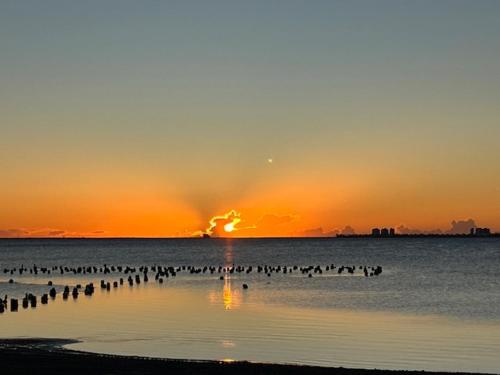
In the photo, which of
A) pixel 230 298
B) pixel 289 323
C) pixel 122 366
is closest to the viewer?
pixel 122 366

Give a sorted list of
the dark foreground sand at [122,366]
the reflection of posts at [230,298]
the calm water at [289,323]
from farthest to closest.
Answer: the reflection of posts at [230,298]
the calm water at [289,323]
the dark foreground sand at [122,366]

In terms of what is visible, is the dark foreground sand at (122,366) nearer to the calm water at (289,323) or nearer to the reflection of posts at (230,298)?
the calm water at (289,323)

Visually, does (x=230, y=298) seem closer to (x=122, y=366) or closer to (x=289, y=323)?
(x=289, y=323)

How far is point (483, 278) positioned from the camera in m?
86.7

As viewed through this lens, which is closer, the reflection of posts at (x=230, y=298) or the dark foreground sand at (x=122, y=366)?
the dark foreground sand at (x=122, y=366)

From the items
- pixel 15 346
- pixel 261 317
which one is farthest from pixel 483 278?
pixel 15 346

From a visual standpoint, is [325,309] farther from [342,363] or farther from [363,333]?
[342,363]

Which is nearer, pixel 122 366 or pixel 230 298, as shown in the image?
pixel 122 366

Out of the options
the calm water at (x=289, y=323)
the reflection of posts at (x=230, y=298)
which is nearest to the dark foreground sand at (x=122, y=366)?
the calm water at (x=289, y=323)

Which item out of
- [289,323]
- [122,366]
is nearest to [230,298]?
[289,323]

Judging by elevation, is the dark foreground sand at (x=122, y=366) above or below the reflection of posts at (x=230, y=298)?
below

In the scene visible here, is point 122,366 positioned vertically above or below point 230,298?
below

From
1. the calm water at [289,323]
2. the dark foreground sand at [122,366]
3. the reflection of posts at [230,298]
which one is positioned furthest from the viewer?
the reflection of posts at [230,298]

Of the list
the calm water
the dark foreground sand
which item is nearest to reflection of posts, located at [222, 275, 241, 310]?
the calm water
